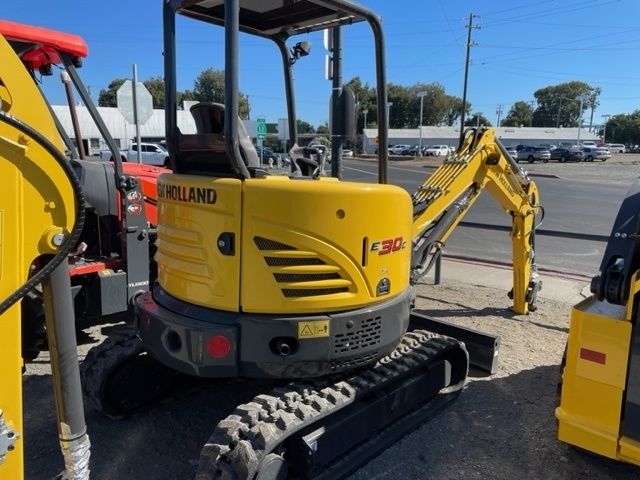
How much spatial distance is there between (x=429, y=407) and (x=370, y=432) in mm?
734

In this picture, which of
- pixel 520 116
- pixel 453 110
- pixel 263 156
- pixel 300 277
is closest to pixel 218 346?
pixel 300 277

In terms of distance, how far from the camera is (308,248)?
283cm

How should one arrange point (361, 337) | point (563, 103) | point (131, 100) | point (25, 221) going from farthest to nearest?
point (563, 103)
point (131, 100)
point (361, 337)
point (25, 221)

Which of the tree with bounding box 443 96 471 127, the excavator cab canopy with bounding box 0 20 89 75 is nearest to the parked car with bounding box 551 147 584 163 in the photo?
the excavator cab canopy with bounding box 0 20 89 75

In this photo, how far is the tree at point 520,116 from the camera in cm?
12975

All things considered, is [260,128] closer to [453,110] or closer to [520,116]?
[453,110]

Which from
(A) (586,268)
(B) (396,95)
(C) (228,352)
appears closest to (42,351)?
(C) (228,352)

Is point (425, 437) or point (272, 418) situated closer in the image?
point (272, 418)

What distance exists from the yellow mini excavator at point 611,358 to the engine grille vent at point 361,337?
1.13 metres

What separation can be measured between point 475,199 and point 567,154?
171 ft

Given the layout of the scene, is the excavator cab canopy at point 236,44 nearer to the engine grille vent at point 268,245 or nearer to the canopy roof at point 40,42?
the engine grille vent at point 268,245

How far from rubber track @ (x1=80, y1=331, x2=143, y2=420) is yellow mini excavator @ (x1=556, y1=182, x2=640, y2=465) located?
9.05 feet

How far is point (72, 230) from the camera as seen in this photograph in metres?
1.84

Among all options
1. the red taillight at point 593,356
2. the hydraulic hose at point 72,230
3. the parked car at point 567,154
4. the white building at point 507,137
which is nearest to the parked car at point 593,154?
the parked car at point 567,154
